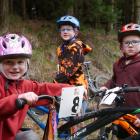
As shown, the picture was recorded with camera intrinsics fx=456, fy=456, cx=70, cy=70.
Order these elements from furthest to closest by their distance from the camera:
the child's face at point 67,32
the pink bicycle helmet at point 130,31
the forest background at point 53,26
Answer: the forest background at point 53,26 → the child's face at point 67,32 → the pink bicycle helmet at point 130,31

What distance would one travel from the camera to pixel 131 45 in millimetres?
5258

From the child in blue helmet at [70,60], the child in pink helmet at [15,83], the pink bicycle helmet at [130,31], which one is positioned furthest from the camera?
the child in blue helmet at [70,60]

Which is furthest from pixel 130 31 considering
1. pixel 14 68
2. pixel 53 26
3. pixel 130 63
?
pixel 53 26

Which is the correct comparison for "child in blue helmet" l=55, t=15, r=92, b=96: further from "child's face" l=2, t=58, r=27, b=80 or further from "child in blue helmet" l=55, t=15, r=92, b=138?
"child's face" l=2, t=58, r=27, b=80

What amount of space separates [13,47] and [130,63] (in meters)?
1.71

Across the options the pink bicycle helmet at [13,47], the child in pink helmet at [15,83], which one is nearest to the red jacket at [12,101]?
the child in pink helmet at [15,83]

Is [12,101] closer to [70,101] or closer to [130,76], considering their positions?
[70,101]

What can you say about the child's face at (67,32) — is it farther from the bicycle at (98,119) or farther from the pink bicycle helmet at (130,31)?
the bicycle at (98,119)

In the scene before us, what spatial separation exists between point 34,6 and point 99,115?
11.4 metres

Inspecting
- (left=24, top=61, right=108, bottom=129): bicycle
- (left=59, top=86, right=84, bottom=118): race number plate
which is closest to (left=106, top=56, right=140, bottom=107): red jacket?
(left=24, top=61, right=108, bottom=129): bicycle

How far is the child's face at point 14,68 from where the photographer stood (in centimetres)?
402

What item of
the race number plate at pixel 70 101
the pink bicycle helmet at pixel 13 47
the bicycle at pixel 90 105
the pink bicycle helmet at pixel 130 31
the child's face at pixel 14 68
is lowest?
the bicycle at pixel 90 105

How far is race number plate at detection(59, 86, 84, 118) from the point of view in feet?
12.8

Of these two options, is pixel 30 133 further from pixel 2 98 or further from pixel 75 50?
pixel 75 50
